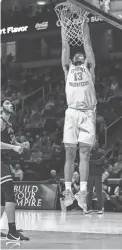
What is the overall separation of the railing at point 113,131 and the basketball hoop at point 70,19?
13441 mm

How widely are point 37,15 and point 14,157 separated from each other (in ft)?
21.1

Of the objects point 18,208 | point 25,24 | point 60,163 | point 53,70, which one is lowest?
point 18,208

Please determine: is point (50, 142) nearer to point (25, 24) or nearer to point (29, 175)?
point (29, 175)

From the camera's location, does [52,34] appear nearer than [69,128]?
No

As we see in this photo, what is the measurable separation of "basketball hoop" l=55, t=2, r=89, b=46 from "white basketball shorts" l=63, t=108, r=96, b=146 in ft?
3.95

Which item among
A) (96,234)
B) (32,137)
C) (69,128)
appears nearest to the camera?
(69,128)

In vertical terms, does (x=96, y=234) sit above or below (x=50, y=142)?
below

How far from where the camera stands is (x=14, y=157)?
820 inches

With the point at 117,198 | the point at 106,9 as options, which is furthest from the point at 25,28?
the point at 106,9

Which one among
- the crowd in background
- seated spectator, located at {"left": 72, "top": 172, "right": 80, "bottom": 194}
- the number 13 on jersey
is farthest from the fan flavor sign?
the number 13 on jersey

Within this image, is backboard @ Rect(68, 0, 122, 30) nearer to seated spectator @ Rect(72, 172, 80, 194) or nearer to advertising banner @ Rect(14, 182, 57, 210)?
seated spectator @ Rect(72, 172, 80, 194)

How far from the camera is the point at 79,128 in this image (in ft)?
24.1

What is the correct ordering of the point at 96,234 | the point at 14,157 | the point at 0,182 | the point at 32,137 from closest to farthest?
the point at 0,182
the point at 96,234
the point at 14,157
the point at 32,137

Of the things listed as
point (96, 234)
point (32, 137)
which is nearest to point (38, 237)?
point (96, 234)
